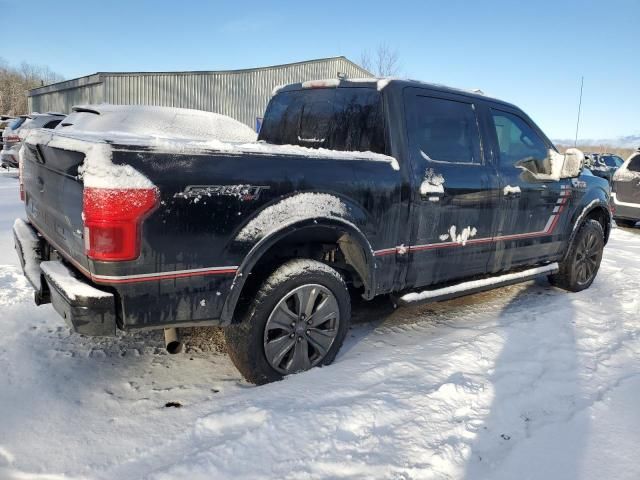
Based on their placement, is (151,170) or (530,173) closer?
(151,170)

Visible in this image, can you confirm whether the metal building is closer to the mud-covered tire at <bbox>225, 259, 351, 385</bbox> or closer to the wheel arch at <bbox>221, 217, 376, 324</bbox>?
the wheel arch at <bbox>221, 217, 376, 324</bbox>

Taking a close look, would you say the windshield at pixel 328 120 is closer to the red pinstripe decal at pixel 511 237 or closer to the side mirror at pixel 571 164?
the red pinstripe decal at pixel 511 237

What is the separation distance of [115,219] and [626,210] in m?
11.2

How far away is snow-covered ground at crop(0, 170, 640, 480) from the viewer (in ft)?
7.25

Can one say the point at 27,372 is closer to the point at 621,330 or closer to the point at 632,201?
the point at 621,330

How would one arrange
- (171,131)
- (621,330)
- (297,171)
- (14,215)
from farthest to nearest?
1. (171,131)
2. (14,215)
3. (621,330)
4. (297,171)

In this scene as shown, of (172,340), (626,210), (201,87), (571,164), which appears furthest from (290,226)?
(201,87)

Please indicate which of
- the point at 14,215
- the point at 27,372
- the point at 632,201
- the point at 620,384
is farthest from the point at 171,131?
the point at 632,201

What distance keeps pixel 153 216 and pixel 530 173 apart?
3343mm

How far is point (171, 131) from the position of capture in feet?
28.3

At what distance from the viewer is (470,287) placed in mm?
3918

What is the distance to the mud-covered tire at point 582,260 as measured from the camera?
16.7 ft

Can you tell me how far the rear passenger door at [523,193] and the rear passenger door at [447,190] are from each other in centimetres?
19

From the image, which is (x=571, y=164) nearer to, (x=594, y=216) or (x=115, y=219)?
(x=594, y=216)
